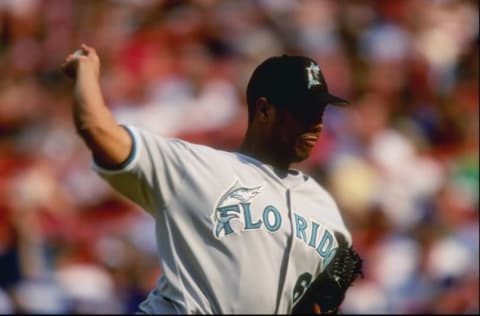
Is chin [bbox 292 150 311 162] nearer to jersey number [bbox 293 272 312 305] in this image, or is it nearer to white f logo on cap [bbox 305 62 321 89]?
white f logo on cap [bbox 305 62 321 89]

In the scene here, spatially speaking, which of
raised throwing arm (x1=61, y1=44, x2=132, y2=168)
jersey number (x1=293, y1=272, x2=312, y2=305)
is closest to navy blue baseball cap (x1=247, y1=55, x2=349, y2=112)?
jersey number (x1=293, y1=272, x2=312, y2=305)

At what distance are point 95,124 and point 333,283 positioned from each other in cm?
112

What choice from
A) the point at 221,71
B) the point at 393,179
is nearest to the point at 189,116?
the point at 221,71

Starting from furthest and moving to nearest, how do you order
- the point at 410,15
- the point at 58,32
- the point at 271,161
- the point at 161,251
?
the point at 410,15 < the point at 58,32 < the point at 271,161 < the point at 161,251

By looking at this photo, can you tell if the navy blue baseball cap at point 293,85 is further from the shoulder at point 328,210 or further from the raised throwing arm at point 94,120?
the raised throwing arm at point 94,120

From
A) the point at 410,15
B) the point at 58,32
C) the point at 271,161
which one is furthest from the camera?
the point at 410,15

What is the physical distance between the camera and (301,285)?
4297 mm

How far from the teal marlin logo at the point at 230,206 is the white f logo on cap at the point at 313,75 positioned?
15.8 inches

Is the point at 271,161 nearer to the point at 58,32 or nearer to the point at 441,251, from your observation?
the point at 441,251

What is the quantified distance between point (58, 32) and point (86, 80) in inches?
294

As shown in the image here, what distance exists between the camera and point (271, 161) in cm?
439

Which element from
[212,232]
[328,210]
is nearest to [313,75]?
[328,210]

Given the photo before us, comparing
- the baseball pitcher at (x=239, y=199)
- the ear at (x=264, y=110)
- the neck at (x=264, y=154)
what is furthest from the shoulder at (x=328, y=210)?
the ear at (x=264, y=110)

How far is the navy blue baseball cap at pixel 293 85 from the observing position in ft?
14.1
